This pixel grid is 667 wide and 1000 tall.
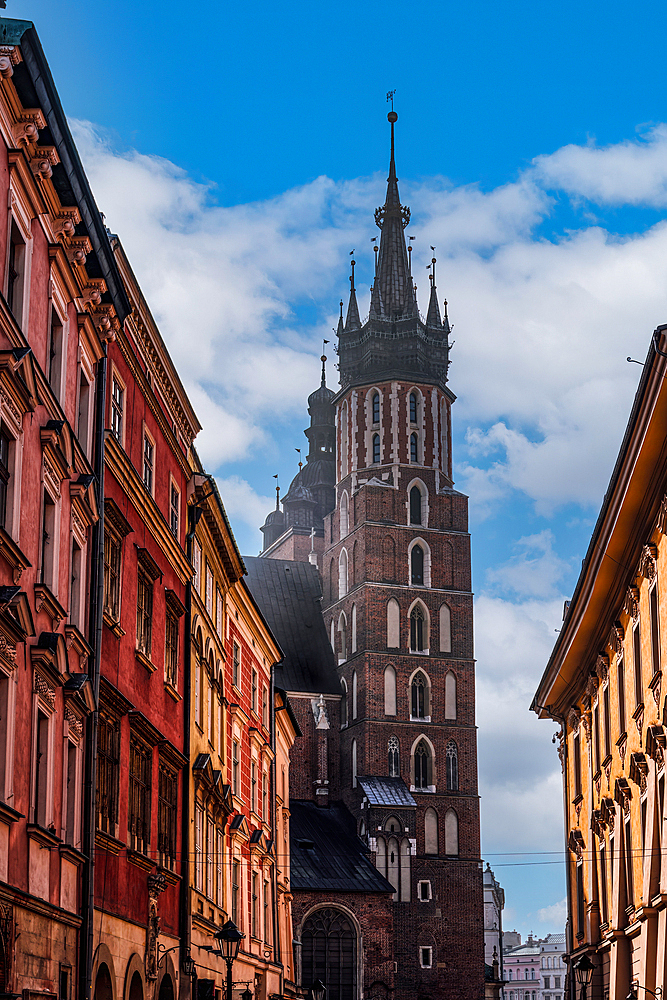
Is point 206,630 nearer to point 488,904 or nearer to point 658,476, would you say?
point 658,476

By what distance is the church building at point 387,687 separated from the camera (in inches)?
2514

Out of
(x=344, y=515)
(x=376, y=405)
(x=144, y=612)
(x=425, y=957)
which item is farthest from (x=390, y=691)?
(x=144, y=612)

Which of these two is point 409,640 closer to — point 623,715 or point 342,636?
point 342,636

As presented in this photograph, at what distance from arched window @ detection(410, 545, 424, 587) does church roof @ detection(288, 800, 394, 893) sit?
41.9 feet

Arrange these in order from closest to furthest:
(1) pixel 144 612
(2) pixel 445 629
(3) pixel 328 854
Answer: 1. (1) pixel 144 612
2. (3) pixel 328 854
3. (2) pixel 445 629

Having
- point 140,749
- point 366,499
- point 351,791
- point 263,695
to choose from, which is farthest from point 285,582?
point 140,749

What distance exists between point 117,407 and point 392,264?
65.6 m

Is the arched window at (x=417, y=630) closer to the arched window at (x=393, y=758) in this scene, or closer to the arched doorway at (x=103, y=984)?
the arched window at (x=393, y=758)

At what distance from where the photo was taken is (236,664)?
115 ft

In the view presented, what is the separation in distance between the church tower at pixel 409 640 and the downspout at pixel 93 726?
2001 inches

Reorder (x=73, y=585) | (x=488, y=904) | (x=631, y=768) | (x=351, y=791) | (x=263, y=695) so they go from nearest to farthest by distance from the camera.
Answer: (x=73, y=585), (x=631, y=768), (x=263, y=695), (x=351, y=791), (x=488, y=904)

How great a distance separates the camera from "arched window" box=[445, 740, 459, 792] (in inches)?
2815

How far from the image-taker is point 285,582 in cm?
8106

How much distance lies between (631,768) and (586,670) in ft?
26.0
